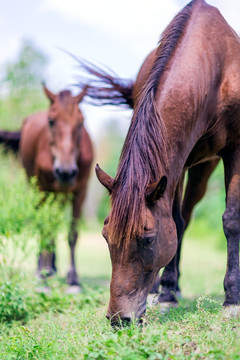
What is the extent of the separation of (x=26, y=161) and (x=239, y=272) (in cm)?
557

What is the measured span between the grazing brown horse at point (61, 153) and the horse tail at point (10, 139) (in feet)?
0.18

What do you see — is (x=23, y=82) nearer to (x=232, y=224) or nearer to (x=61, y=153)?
(x=61, y=153)

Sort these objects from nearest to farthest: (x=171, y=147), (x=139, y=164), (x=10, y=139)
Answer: (x=139, y=164), (x=171, y=147), (x=10, y=139)

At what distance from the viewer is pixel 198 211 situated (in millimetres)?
19656

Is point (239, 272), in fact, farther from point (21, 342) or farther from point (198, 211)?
point (198, 211)

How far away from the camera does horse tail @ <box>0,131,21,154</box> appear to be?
30.9 ft

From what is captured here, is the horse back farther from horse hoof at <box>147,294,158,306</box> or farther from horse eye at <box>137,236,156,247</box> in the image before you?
horse eye at <box>137,236,156,247</box>

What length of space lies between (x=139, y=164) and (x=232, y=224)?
1213mm

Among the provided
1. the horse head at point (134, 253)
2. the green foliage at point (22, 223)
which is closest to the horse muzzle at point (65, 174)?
the green foliage at point (22, 223)

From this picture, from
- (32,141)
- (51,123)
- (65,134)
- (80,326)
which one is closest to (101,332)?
(80,326)

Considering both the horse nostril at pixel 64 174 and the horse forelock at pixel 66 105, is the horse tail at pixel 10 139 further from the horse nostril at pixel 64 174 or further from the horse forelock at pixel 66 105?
the horse nostril at pixel 64 174

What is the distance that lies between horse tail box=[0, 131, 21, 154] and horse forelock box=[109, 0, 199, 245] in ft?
19.5

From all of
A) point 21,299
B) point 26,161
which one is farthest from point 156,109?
point 26,161

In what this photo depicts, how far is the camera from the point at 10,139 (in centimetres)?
947
